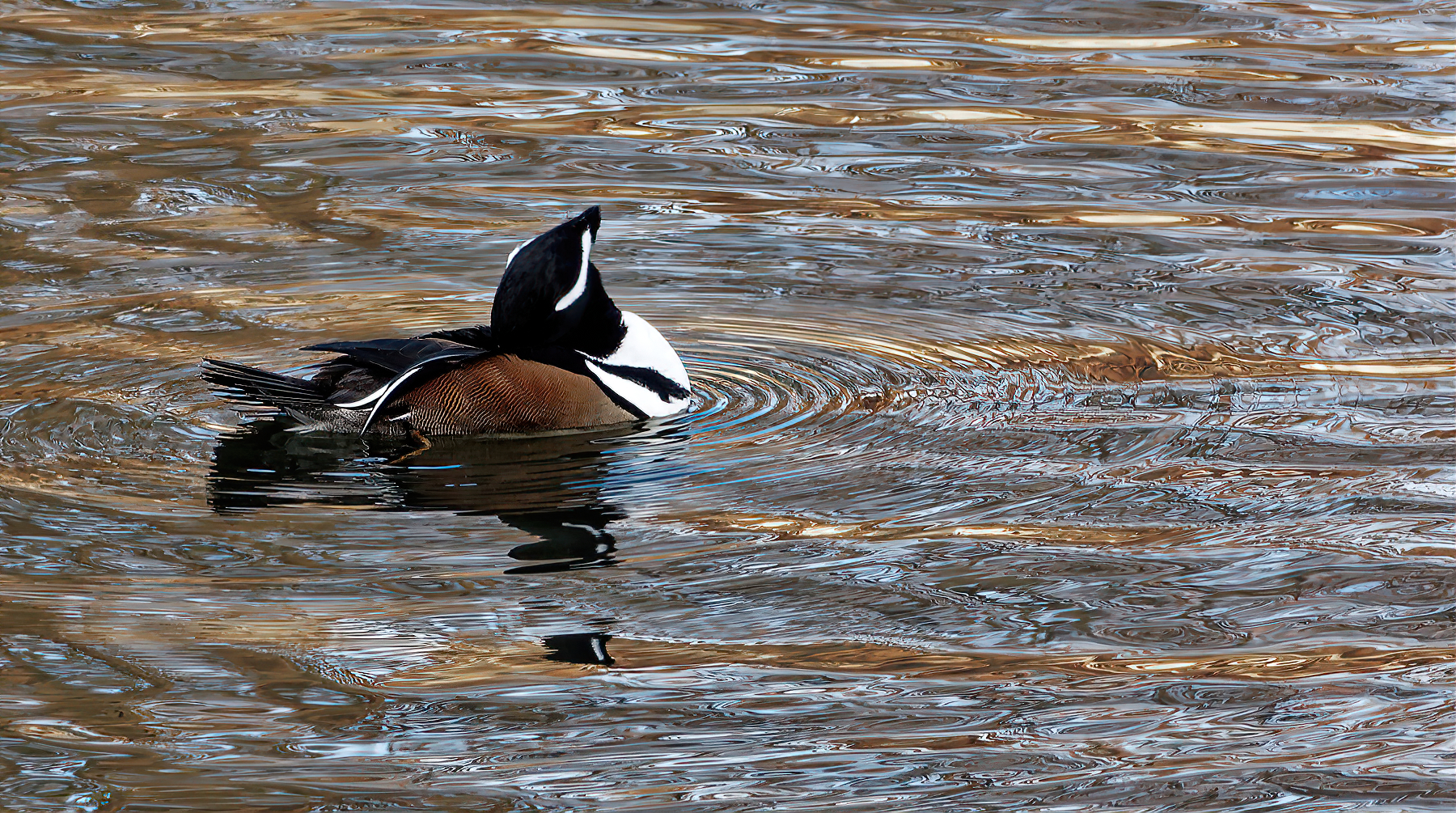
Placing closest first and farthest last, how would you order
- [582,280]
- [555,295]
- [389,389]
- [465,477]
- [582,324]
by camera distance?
[465,477], [389,389], [555,295], [582,280], [582,324]

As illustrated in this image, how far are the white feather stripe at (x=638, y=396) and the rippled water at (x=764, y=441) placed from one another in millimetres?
93

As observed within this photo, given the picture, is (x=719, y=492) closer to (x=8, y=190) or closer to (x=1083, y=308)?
→ (x=1083, y=308)

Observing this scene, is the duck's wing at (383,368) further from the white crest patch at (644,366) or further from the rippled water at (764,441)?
the white crest patch at (644,366)

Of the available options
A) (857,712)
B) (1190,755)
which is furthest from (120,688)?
(1190,755)

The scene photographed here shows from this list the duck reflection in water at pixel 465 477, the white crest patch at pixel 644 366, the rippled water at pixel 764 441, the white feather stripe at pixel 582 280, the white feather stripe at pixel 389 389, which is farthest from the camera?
the white crest patch at pixel 644 366

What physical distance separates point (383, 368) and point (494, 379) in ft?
1.52

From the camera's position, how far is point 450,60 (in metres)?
14.3

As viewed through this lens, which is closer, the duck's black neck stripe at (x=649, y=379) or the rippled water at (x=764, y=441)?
the rippled water at (x=764, y=441)

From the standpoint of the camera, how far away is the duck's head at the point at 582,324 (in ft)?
25.8

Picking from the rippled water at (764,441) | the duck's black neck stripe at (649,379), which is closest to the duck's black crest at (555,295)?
the duck's black neck stripe at (649,379)

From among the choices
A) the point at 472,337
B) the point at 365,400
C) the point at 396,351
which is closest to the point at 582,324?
the point at 472,337

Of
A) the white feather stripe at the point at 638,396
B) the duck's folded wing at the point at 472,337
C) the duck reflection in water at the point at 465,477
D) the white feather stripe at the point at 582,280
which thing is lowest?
the duck reflection in water at the point at 465,477

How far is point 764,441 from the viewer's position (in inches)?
307

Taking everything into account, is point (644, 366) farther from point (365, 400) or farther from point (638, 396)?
point (365, 400)
